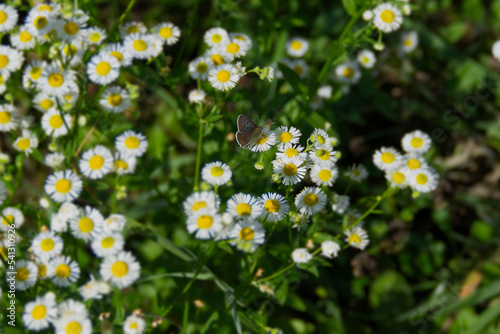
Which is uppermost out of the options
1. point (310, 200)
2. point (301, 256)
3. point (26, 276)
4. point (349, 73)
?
point (349, 73)

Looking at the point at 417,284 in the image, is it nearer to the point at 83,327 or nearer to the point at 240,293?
the point at 240,293

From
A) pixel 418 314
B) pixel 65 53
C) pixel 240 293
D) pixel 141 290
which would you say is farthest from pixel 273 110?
pixel 418 314


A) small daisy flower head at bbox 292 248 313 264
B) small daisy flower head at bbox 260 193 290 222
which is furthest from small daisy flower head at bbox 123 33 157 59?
small daisy flower head at bbox 292 248 313 264

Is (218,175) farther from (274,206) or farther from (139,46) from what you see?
(139,46)

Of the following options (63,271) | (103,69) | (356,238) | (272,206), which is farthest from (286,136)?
(63,271)

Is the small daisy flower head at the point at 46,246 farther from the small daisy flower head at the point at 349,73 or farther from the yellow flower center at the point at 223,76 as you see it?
the small daisy flower head at the point at 349,73
